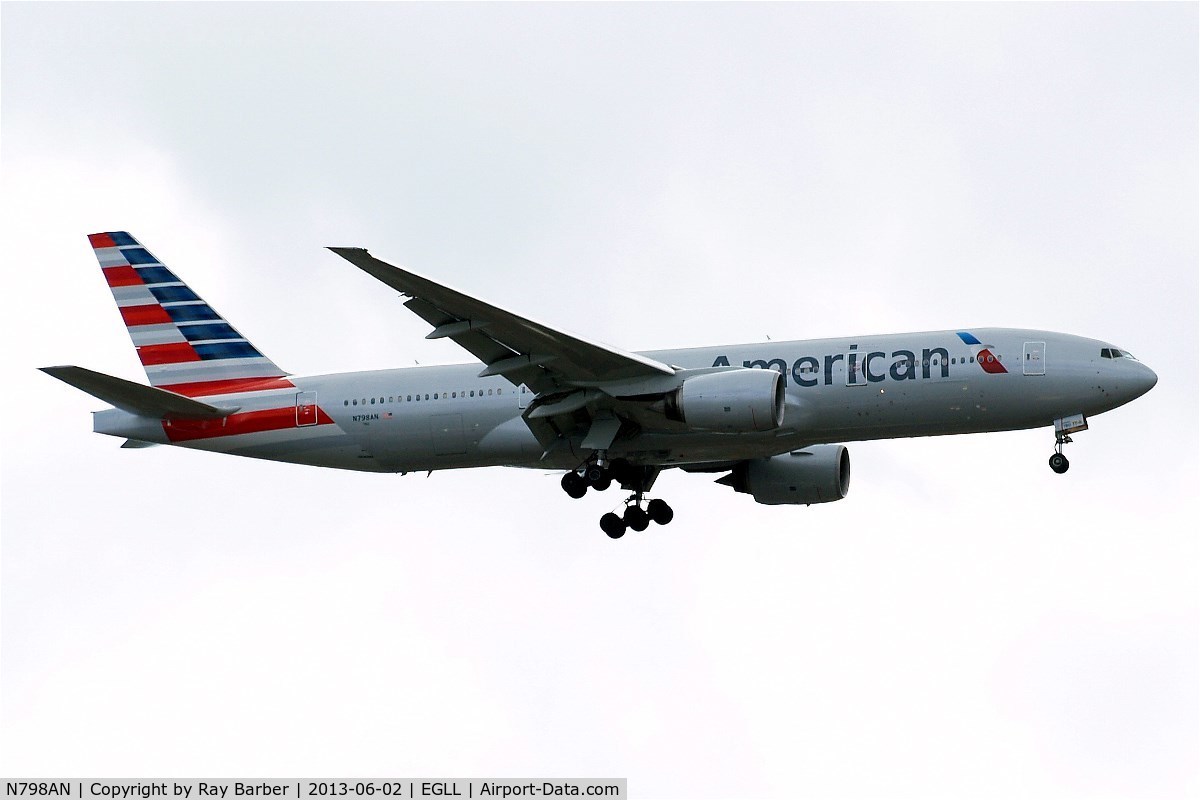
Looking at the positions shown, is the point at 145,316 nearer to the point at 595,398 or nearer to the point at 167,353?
the point at 167,353

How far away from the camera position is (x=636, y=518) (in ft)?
131

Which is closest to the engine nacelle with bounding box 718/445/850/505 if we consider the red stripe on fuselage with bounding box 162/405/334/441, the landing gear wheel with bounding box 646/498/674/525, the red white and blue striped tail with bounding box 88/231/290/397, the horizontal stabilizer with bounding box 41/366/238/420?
the landing gear wheel with bounding box 646/498/674/525

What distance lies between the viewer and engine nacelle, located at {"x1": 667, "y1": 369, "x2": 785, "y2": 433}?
1329 inches

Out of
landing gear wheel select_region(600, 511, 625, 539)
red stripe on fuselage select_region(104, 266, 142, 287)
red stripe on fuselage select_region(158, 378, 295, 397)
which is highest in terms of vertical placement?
red stripe on fuselage select_region(104, 266, 142, 287)

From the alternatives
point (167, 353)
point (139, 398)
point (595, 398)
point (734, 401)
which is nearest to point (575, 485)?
point (595, 398)

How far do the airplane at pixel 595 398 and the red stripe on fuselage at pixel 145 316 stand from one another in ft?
0.16

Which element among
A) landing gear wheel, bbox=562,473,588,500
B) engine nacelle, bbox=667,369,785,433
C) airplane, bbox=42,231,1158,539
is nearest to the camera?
engine nacelle, bbox=667,369,785,433

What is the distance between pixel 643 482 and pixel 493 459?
4010 mm

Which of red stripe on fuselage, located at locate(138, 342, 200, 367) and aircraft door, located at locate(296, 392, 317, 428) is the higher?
red stripe on fuselage, located at locate(138, 342, 200, 367)

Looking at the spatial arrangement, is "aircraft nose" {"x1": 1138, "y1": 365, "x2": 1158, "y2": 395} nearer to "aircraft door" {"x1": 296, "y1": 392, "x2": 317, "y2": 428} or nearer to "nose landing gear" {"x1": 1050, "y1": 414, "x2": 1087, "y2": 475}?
"nose landing gear" {"x1": 1050, "y1": 414, "x2": 1087, "y2": 475}

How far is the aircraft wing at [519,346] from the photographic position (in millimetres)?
33000

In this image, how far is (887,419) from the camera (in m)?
34.7

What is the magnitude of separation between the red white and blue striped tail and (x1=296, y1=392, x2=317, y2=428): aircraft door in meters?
0.95

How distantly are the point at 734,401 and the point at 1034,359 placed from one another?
6238mm
